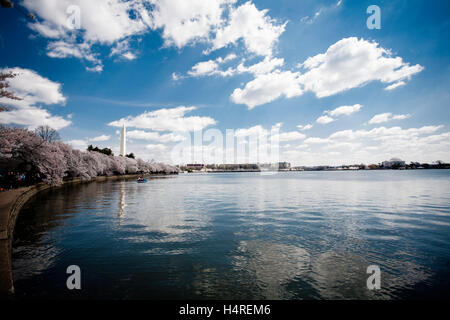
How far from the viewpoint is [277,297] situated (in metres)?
7.44

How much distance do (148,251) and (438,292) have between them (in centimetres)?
1177

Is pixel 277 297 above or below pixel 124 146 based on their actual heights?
below

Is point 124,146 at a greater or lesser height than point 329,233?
greater

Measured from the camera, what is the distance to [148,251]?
37.5 feet

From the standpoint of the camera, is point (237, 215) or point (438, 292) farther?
point (237, 215)

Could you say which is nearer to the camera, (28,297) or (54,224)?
(28,297)

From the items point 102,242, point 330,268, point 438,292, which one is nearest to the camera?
point 438,292
